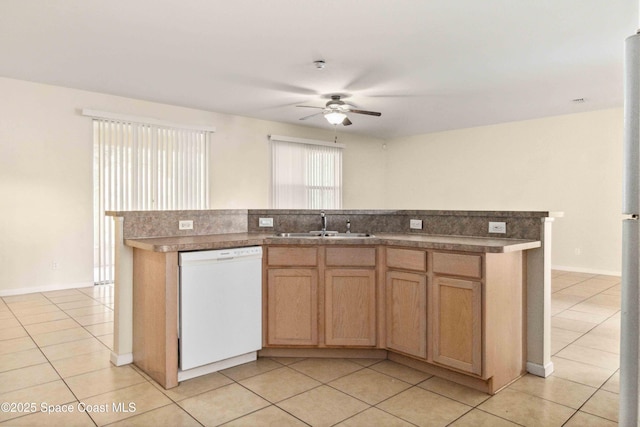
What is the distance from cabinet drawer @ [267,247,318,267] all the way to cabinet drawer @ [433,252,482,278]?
838mm

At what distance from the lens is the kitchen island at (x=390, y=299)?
243 cm

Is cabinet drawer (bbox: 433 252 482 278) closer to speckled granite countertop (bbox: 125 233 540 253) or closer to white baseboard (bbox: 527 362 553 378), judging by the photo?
speckled granite countertop (bbox: 125 233 540 253)

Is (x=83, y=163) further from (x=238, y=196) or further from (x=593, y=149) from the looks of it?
(x=593, y=149)

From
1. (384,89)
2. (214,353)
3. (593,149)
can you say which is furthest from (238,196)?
(593,149)

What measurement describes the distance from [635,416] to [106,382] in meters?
2.68

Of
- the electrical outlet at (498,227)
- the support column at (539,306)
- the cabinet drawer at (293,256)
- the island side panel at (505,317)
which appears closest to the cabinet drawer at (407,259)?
the island side panel at (505,317)

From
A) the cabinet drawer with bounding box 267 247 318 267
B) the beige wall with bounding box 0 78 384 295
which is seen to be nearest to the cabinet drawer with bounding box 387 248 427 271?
the cabinet drawer with bounding box 267 247 318 267

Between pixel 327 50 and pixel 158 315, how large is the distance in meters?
2.88

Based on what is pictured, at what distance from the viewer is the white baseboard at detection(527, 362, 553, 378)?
8.86 ft

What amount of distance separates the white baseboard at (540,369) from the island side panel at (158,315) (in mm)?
2300

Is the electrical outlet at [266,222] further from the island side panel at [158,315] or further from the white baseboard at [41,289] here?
the white baseboard at [41,289]

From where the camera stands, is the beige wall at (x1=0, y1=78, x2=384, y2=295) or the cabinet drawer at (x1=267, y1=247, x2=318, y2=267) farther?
the beige wall at (x1=0, y1=78, x2=384, y2=295)

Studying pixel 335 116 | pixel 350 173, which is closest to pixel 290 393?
pixel 335 116

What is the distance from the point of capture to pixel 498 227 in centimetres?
287
